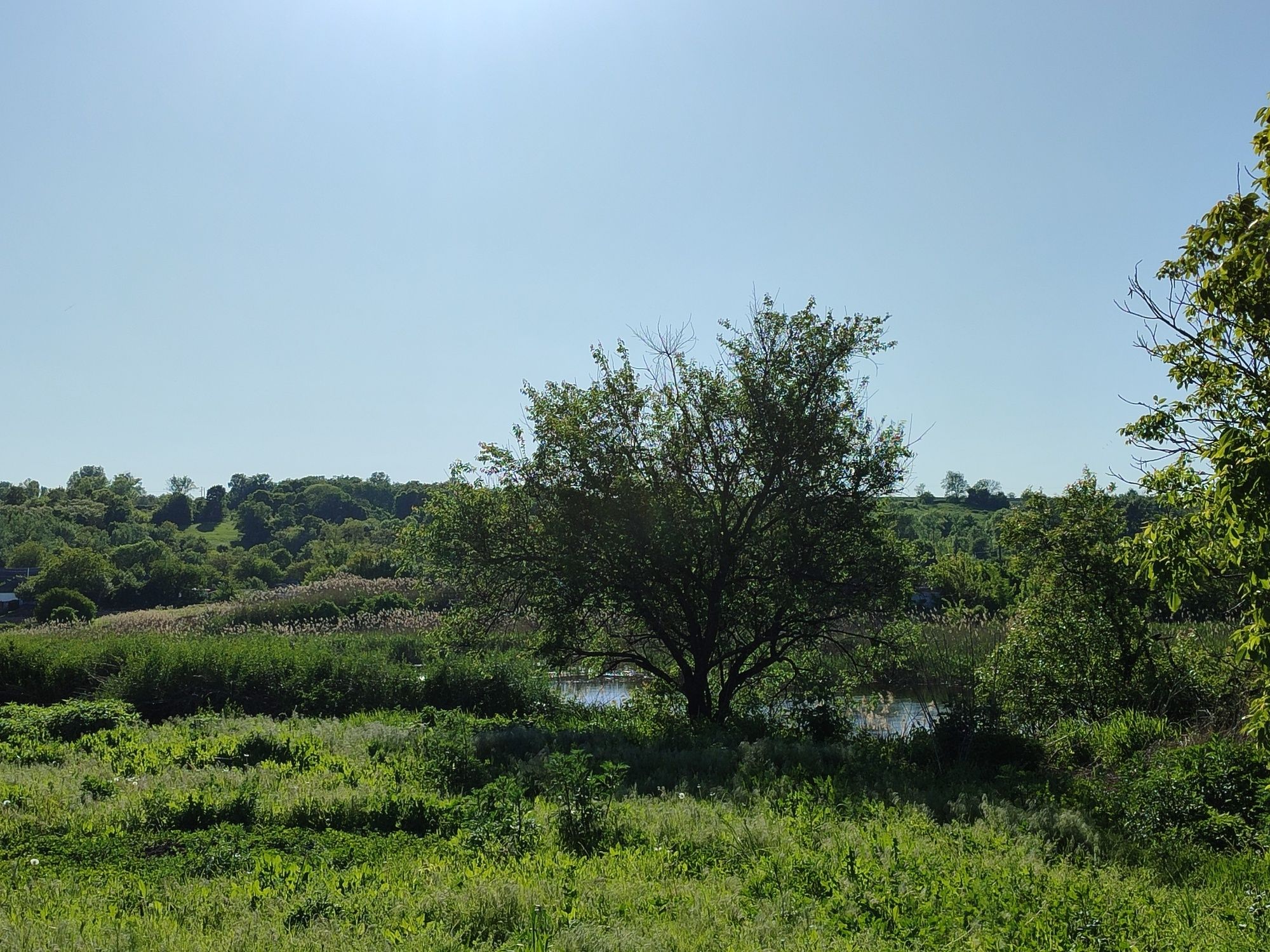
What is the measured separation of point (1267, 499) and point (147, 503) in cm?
17166

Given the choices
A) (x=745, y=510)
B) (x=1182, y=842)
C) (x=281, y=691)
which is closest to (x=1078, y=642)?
(x=745, y=510)

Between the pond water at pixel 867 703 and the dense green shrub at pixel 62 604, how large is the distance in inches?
1291

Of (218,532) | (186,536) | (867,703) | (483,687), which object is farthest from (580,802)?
(218,532)

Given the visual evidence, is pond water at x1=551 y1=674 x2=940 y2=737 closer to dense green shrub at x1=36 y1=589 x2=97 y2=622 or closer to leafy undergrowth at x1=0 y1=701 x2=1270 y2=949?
leafy undergrowth at x1=0 y1=701 x2=1270 y2=949

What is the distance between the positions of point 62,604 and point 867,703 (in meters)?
46.5

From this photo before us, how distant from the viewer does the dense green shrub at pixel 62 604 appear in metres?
46.3

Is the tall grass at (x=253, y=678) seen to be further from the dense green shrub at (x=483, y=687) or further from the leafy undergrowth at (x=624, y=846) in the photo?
the leafy undergrowth at (x=624, y=846)

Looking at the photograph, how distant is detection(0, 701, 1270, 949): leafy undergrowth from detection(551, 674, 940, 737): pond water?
3468 millimetres

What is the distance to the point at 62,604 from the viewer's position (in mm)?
47781

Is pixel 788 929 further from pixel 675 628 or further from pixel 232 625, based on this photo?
pixel 232 625

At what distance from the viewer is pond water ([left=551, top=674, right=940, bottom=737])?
16875 millimetres

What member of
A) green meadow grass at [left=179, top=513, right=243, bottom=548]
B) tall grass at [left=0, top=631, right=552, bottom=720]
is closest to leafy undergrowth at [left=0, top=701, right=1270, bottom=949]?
tall grass at [left=0, top=631, right=552, bottom=720]

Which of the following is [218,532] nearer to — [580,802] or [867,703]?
[867,703]

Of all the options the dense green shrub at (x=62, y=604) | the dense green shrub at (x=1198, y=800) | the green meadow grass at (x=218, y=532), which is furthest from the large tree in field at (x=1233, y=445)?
the green meadow grass at (x=218, y=532)
